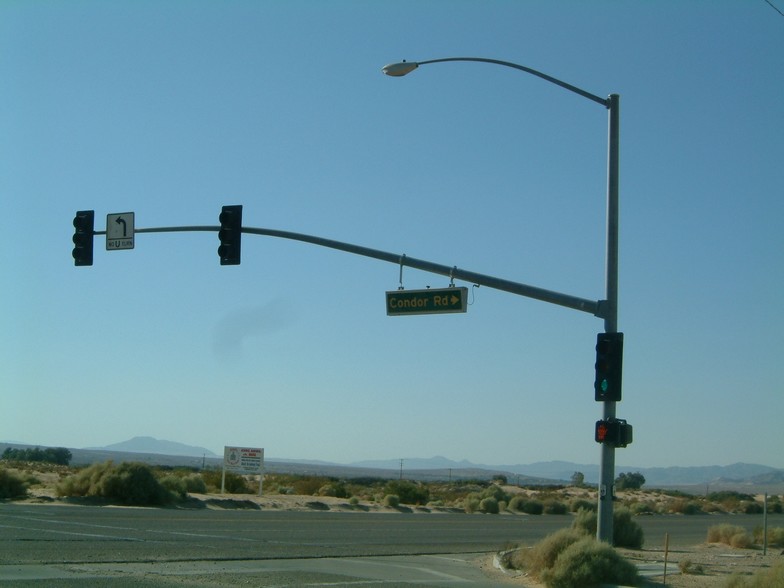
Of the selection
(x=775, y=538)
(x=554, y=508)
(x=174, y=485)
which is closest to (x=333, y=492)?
(x=554, y=508)

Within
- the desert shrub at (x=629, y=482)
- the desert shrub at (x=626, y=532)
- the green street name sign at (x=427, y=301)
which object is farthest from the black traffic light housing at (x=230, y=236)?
the desert shrub at (x=629, y=482)

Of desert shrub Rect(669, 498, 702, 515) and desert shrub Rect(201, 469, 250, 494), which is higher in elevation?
desert shrub Rect(201, 469, 250, 494)

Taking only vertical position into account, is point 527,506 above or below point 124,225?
below

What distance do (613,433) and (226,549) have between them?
8501 millimetres

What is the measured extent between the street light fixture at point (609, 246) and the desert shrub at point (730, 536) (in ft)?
46.7

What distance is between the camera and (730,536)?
3312 centimetres

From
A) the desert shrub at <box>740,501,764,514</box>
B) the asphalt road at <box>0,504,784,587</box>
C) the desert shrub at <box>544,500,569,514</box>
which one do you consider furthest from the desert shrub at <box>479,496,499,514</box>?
the desert shrub at <box>740,501,764,514</box>

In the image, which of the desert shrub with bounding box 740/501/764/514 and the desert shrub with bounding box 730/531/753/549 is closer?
the desert shrub with bounding box 730/531/753/549

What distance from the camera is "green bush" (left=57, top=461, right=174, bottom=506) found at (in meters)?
39.5

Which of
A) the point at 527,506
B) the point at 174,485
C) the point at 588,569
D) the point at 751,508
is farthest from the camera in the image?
the point at 751,508

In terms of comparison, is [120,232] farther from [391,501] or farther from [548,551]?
[391,501]

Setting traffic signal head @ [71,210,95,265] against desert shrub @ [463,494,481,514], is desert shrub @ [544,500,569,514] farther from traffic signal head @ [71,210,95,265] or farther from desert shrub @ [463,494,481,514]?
traffic signal head @ [71,210,95,265]

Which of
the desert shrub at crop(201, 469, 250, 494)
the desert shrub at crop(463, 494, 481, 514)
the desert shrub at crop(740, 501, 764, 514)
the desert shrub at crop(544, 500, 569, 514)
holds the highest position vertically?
the desert shrub at crop(201, 469, 250, 494)

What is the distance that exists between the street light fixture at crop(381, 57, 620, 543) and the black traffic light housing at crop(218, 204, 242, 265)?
4549 millimetres
